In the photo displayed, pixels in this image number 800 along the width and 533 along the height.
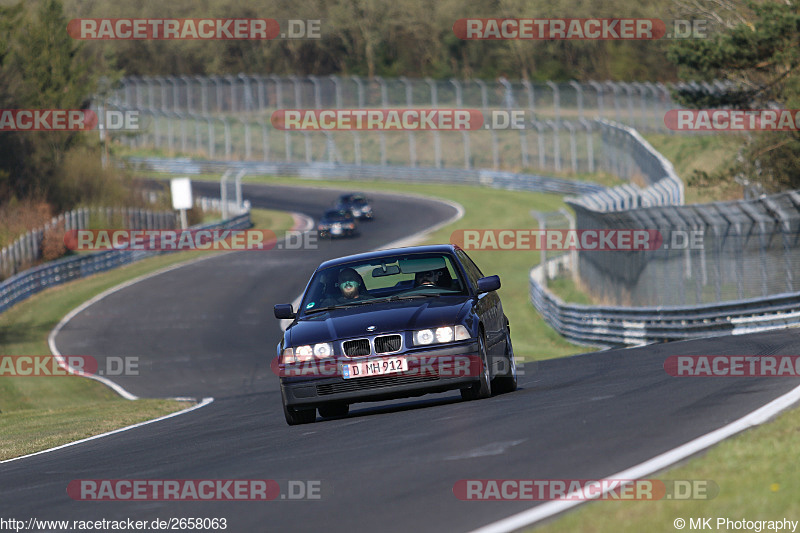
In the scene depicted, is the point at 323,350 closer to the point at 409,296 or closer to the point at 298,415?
the point at 298,415

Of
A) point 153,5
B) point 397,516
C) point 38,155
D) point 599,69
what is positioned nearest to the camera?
point 397,516

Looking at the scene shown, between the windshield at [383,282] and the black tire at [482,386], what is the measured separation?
0.84 meters

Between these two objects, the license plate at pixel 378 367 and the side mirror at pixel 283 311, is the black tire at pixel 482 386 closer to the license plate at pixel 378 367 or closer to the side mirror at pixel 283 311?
the license plate at pixel 378 367

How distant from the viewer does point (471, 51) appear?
93.2 metres

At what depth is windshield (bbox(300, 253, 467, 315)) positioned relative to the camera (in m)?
11.8

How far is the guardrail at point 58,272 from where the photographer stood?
3506 centimetres

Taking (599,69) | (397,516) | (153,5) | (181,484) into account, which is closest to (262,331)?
(181,484)

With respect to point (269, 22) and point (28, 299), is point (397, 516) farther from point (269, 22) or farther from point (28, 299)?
point (269, 22)

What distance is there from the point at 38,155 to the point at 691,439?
49473mm

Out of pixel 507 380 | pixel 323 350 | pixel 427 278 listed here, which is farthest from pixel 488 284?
pixel 323 350

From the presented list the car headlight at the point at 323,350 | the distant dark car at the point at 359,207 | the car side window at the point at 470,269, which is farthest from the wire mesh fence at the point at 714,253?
the distant dark car at the point at 359,207

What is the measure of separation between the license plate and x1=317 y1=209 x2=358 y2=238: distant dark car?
40.8 metres

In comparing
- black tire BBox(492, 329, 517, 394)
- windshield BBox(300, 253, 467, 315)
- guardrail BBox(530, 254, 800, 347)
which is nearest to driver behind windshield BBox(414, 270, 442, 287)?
windshield BBox(300, 253, 467, 315)

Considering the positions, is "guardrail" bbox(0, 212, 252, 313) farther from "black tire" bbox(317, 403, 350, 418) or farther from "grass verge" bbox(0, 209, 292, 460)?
"black tire" bbox(317, 403, 350, 418)
